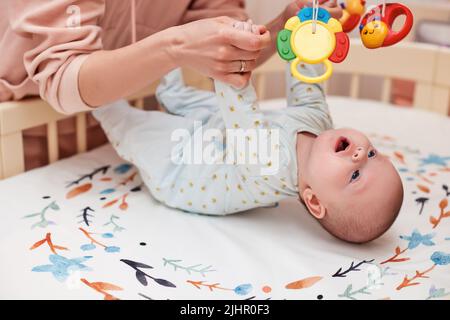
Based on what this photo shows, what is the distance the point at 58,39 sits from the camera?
97 centimetres

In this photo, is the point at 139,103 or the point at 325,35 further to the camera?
the point at 139,103

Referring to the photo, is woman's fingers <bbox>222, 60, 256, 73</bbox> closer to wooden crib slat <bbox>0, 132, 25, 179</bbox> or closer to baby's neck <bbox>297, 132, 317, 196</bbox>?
baby's neck <bbox>297, 132, 317, 196</bbox>

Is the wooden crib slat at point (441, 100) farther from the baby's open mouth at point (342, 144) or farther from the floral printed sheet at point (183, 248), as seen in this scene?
the baby's open mouth at point (342, 144)

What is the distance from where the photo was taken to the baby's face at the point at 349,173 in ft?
2.99

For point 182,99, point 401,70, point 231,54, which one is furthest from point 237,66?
point 401,70

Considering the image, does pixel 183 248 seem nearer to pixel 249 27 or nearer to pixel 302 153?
pixel 302 153

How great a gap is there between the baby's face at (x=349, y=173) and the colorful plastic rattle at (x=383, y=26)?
180 millimetres

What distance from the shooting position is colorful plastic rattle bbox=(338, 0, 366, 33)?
981 mm

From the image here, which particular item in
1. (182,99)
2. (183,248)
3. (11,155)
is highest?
(182,99)

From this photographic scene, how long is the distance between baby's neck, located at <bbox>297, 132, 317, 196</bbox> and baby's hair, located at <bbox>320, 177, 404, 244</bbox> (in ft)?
0.24

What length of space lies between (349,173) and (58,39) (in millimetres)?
542

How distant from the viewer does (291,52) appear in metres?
0.77

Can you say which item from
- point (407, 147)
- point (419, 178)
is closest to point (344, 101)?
point (407, 147)

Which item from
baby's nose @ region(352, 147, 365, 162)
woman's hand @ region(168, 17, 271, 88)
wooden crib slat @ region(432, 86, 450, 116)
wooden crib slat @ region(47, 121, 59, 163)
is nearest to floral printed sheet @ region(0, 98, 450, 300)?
wooden crib slat @ region(47, 121, 59, 163)
